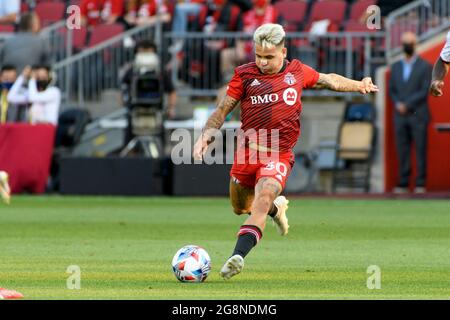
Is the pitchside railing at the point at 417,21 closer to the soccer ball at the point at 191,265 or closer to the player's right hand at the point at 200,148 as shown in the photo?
the player's right hand at the point at 200,148

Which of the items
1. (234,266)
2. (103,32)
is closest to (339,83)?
(234,266)

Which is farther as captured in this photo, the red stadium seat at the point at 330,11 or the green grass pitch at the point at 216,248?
the red stadium seat at the point at 330,11

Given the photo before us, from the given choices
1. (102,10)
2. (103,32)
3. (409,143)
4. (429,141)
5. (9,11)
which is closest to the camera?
(409,143)

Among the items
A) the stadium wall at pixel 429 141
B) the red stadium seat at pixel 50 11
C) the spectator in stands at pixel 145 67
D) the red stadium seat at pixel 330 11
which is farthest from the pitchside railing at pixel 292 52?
the red stadium seat at pixel 50 11

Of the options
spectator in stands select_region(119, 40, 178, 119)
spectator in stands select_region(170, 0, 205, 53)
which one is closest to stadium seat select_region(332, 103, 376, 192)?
spectator in stands select_region(119, 40, 178, 119)

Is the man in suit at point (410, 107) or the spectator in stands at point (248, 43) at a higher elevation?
the spectator in stands at point (248, 43)

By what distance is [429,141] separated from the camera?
27.8m

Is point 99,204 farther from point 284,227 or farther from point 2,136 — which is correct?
point 284,227

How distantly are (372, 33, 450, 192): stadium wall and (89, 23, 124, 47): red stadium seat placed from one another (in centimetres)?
563

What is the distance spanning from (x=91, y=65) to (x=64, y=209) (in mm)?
7228

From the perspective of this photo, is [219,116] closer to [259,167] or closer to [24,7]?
[259,167]

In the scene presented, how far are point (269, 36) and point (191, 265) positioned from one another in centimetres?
220

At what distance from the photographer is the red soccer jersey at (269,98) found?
1305 cm

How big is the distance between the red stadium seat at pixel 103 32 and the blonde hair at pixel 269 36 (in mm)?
16995
